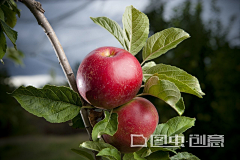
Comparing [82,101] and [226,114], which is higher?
[82,101]

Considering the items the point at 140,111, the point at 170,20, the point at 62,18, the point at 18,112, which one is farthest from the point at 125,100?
the point at 18,112

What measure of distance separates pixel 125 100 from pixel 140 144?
7cm

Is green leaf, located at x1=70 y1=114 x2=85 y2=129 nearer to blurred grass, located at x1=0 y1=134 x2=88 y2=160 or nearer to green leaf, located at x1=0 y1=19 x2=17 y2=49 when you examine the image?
green leaf, located at x1=0 y1=19 x2=17 y2=49

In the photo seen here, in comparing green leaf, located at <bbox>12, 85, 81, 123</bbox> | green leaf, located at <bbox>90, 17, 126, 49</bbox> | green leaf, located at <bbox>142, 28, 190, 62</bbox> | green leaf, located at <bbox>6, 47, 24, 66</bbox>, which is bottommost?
green leaf, located at <bbox>6, 47, 24, 66</bbox>

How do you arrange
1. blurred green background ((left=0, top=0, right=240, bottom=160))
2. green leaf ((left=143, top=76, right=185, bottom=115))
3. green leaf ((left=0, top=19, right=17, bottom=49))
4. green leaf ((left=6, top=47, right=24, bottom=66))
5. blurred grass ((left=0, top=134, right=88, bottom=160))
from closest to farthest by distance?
green leaf ((left=143, top=76, right=185, bottom=115))
green leaf ((left=0, top=19, right=17, bottom=49))
green leaf ((left=6, top=47, right=24, bottom=66))
blurred green background ((left=0, top=0, right=240, bottom=160))
blurred grass ((left=0, top=134, right=88, bottom=160))

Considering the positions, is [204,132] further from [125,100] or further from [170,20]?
[125,100]

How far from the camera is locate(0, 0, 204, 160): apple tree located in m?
0.25

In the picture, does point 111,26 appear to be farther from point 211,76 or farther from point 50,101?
point 211,76

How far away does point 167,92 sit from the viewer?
0.24 m

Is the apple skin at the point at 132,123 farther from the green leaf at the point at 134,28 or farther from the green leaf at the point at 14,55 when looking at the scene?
the green leaf at the point at 14,55

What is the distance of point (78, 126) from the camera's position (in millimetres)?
327

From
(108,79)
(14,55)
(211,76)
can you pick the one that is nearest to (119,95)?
(108,79)

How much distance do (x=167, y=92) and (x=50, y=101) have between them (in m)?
0.14

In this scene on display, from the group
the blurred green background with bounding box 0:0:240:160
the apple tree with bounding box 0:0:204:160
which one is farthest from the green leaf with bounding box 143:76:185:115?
the blurred green background with bounding box 0:0:240:160
